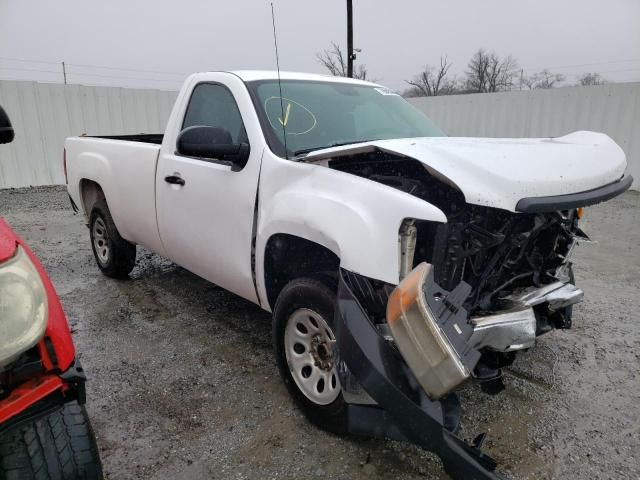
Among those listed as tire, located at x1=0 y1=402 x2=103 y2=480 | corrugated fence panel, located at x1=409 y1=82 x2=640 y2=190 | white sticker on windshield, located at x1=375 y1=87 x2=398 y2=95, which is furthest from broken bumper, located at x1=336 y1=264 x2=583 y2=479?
corrugated fence panel, located at x1=409 y1=82 x2=640 y2=190

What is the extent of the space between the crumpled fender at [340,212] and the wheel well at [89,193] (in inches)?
109

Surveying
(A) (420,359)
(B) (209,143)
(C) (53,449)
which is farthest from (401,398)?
(B) (209,143)

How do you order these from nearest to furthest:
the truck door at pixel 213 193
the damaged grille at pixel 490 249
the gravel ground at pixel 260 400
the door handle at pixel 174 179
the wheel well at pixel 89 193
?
the damaged grille at pixel 490 249, the gravel ground at pixel 260 400, the truck door at pixel 213 193, the door handle at pixel 174 179, the wheel well at pixel 89 193

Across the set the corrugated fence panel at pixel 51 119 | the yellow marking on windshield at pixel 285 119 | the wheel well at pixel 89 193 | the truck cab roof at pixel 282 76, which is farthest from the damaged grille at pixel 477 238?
→ the corrugated fence panel at pixel 51 119

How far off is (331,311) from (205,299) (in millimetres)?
2389

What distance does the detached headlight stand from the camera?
1.29 m

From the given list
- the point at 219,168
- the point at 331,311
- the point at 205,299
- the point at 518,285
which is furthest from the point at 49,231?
the point at 518,285

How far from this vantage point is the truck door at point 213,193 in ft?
9.52

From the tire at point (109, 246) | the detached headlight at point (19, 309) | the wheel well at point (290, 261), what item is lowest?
the tire at point (109, 246)

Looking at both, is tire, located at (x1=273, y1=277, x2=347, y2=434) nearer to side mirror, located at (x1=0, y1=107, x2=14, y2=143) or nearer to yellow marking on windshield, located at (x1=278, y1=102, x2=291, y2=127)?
yellow marking on windshield, located at (x1=278, y1=102, x2=291, y2=127)

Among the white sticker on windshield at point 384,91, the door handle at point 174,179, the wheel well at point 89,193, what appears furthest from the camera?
the wheel well at point 89,193

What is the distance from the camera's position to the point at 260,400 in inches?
112

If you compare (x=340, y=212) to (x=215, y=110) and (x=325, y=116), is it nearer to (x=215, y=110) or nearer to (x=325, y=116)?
(x=325, y=116)

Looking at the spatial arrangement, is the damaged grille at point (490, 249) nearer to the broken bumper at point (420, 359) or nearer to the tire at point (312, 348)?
the broken bumper at point (420, 359)
